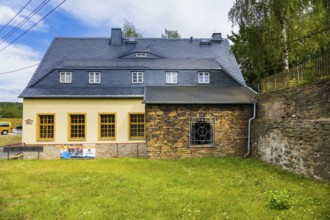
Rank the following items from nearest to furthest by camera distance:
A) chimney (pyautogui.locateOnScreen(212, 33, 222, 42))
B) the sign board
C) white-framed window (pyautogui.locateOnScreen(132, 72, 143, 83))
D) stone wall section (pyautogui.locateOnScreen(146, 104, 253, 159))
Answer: stone wall section (pyautogui.locateOnScreen(146, 104, 253, 159)) → the sign board → white-framed window (pyautogui.locateOnScreen(132, 72, 143, 83)) → chimney (pyautogui.locateOnScreen(212, 33, 222, 42))

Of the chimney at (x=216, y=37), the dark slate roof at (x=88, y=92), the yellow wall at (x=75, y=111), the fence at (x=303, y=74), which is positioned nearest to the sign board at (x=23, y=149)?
the yellow wall at (x=75, y=111)

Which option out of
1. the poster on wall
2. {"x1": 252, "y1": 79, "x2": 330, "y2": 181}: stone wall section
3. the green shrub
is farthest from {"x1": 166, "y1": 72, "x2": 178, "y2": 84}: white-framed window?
the green shrub

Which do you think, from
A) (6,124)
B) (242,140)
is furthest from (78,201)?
(6,124)

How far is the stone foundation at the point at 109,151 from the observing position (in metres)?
18.8

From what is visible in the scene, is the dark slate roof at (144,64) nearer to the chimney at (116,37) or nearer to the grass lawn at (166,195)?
the chimney at (116,37)

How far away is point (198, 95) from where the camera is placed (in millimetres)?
17484

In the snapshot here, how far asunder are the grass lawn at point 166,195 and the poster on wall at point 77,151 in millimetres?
6627

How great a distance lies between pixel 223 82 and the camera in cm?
2098

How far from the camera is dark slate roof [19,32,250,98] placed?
19906 millimetres

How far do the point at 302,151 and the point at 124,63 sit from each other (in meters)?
14.9

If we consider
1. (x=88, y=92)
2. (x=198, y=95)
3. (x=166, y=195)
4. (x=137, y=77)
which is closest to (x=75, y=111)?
(x=88, y=92)

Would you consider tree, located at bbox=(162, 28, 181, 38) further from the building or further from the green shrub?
the green shrub

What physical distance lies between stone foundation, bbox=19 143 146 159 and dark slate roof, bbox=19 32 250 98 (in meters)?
3.48

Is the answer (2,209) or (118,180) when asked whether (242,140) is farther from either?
(2,209)
